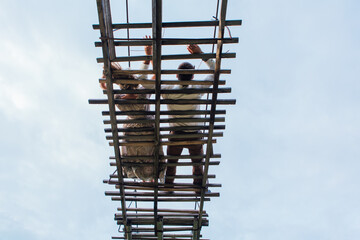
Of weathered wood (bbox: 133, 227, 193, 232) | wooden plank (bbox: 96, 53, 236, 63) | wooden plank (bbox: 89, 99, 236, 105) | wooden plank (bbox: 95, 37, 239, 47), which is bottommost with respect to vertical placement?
weathered wood (bbox: 133, 227, 193, 232)

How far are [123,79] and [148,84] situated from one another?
378mm

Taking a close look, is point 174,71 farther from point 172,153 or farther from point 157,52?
point 172,153

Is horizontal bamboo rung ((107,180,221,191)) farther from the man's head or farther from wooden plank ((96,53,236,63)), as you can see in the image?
wooden plank ((96,53,236,63))

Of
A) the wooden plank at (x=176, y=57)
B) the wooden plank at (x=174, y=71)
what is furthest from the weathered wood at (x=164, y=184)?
the wooden plank at (x=176, y=57)

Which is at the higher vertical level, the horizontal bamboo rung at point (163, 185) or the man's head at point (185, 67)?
the man's head at point (185, 67)

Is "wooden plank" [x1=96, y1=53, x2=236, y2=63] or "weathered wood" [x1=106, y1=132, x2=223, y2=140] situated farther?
"weathered wood" [x1=106, y1=132, x2=223, y2=140]

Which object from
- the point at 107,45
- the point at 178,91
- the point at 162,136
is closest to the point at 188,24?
the point at 178,91

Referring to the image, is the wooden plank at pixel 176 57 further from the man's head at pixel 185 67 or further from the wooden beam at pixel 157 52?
the man's head at pixel 185 67

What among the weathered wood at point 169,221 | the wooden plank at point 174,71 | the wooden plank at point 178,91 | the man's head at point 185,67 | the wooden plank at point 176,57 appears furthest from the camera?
the weathered wood at point 169,221

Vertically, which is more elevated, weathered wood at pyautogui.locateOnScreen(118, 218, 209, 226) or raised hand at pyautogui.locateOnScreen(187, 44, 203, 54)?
raised hand at pyautogui.locateOnScreen(187, 44, 203, 54)

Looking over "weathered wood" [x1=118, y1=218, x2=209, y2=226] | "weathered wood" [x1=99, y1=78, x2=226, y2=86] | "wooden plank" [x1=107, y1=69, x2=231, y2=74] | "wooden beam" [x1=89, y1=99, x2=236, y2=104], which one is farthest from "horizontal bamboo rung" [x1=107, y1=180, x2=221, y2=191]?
"wooden plank" [x1=107, y1=69, x2=231, y2=74]

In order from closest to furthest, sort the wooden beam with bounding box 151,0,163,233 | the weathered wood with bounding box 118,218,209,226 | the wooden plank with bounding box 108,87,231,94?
the wooden beam with bounding box 151,0,163,233 < the wooden plank with bounding box 108,87,231,94 < the weathered wood with bounding box 118,218,209,226

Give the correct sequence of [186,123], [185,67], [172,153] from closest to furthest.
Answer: [185,67], [186,123], [172,153]

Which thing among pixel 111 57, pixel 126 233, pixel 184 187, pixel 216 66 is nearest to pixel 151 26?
pixel 111 57
